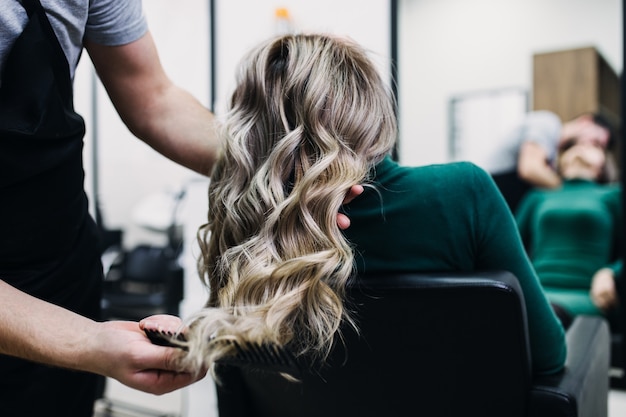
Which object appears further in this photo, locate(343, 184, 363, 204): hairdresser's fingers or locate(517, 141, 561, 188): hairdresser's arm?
locate(517, 141, 561, 188): hairdresser's arm

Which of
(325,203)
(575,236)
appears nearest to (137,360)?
(325,203)

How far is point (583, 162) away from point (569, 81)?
2079mm

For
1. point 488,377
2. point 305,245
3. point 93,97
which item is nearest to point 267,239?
point 305,245

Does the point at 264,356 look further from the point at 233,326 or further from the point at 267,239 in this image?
the point at 267,239

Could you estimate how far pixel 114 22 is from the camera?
1030mm

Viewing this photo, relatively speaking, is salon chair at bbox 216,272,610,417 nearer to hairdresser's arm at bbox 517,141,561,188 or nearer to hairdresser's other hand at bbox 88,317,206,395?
hairdresser's other hand at bbox 88,317,206,395

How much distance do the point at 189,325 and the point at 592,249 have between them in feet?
8.24

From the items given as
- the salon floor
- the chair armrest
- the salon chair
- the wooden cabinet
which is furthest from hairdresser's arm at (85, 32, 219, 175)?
the wooden cabinet

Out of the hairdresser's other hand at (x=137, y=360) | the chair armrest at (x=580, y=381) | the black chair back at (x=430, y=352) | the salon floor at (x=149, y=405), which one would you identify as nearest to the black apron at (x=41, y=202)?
the hairdresser's other hand at (x=137, y=360)

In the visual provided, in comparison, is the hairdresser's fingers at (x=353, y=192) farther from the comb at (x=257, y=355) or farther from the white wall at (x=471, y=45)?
the white wall at (x=471, y=45)

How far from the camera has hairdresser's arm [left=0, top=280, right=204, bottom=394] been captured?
Answer: 25.2 inches

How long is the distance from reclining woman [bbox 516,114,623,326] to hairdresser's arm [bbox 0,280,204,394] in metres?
2.12

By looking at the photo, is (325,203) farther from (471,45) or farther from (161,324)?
(471,45)

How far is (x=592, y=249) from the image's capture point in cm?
264
